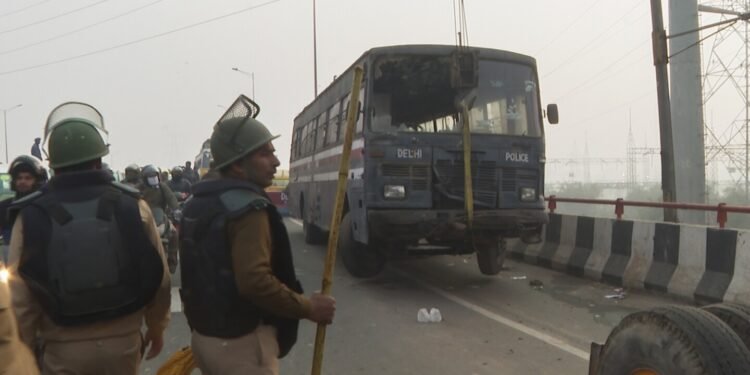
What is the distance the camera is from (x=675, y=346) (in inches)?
90.7

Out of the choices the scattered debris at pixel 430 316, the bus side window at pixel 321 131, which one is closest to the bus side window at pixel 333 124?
the bus side window at pixel 321 131

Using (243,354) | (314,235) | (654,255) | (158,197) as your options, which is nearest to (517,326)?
(654,255)

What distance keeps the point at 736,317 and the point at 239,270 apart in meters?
2.10

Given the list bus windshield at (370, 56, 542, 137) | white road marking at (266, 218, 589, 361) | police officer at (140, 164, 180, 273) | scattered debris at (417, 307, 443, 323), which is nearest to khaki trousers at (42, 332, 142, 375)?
white road marking at (266, 218, 589, 361)

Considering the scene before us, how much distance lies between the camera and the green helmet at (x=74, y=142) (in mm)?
2468

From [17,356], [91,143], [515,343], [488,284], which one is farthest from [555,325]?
[17,356]

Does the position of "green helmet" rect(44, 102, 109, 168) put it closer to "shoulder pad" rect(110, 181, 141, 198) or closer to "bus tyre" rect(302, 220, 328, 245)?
"shoulder pad" rect(110, 181, 141, 198)

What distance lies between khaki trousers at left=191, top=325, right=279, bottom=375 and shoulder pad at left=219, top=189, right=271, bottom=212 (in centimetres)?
49

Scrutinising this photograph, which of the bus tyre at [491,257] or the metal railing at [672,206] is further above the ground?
the metal railing at [672,206]

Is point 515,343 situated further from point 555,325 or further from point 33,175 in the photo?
point 33,175

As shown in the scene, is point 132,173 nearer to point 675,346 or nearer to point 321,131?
point 321,131

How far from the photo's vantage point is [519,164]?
8.11 metres

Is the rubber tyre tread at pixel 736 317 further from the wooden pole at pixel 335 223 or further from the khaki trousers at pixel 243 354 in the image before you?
the khaki trousers at pixel 243 354

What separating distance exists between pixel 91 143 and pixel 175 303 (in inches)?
221
